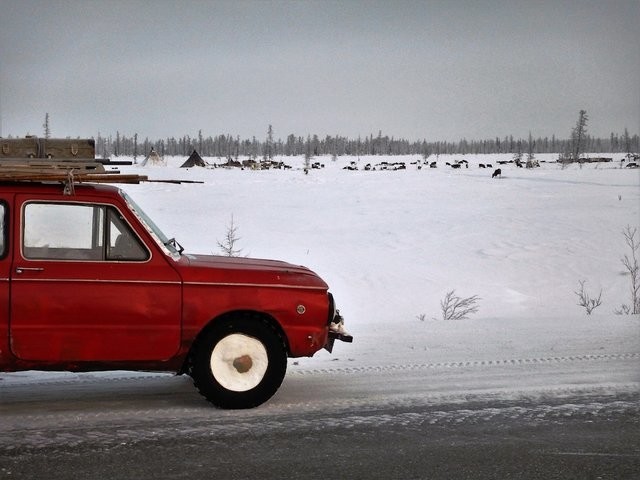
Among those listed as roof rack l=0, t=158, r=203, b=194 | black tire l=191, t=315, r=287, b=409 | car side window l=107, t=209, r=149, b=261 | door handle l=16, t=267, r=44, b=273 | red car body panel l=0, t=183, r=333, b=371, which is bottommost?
black tire l=191, t=315, r=287, b=409

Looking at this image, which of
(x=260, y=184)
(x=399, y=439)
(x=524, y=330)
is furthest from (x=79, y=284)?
(x=260, y=184)

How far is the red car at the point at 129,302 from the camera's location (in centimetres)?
575

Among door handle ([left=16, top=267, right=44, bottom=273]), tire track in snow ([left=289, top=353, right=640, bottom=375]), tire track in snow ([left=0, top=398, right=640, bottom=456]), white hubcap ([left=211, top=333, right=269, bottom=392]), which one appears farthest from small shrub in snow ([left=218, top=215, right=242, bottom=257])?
tire track in snow ([left=0, top=398, right=640, bottom=456])

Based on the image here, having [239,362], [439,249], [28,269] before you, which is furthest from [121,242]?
[439,249]

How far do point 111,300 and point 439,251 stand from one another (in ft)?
49.7

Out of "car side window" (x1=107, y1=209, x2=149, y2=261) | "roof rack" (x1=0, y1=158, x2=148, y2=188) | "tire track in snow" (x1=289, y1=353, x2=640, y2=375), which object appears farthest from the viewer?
"tire track in snow" (x1=289, y1=353, x2=640, y2=375)

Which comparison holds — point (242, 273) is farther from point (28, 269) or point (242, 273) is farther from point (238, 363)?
point (28, 269)

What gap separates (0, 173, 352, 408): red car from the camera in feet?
18.9

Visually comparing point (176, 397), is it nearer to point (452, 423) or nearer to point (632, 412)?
point (452, 423)

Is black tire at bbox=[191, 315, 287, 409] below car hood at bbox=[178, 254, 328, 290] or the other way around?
below

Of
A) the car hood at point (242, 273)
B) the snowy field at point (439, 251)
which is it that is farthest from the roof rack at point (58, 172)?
the snowy field at point (439, 251)

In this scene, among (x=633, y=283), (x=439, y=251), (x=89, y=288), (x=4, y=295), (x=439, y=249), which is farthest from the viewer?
(x=439, y=249)

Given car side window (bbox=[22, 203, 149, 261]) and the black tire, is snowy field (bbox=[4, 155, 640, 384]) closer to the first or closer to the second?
the black tire

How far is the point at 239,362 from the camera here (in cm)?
617
